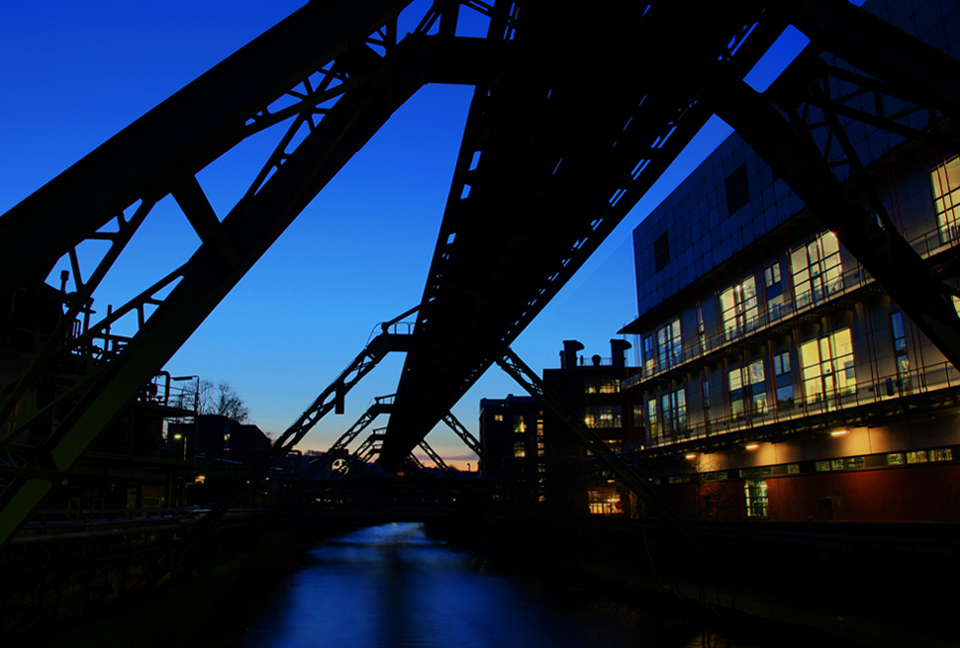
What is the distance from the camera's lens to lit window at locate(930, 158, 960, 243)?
23250 mm

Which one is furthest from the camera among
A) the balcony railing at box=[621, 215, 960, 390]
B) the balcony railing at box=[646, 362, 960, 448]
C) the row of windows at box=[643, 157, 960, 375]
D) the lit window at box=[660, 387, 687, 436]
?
the lit window at box=[660, 387, 687, 436]

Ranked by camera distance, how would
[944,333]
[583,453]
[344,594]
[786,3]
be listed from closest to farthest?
[786,3] → [944,333] → [344,594] → [583,453]

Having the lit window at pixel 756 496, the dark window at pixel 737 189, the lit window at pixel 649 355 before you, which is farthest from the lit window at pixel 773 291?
the lit window at pixel 649 355

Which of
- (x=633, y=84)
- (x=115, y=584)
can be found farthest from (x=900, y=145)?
(x=115, y=584)

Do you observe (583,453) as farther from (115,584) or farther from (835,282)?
(115,584)

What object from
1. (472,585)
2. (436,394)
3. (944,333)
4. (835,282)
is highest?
(835,282)

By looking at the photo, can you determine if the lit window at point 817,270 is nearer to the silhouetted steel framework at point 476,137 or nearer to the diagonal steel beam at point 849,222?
the silhouetted steel framework at point 476,137

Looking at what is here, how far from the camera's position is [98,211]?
461cm

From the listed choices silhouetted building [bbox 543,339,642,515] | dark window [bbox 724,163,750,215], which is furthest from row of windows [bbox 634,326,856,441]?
silhouetted building [bbox 543,339,642,515]

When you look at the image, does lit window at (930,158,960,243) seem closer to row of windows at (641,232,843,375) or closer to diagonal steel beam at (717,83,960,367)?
row of windows at (641,232,843,375)

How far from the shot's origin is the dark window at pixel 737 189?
35.6 metres

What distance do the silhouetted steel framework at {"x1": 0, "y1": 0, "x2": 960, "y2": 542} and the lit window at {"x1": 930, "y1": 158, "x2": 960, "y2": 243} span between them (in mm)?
17397

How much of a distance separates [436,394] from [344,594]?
855 cm

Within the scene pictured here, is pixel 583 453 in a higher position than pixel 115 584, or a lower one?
higher
